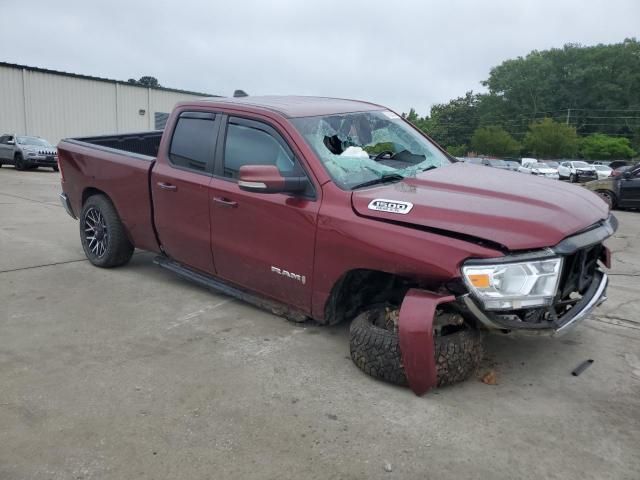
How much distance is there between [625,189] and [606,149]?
72.3 m

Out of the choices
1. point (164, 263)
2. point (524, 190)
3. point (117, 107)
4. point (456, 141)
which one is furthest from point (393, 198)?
point (456, 141)

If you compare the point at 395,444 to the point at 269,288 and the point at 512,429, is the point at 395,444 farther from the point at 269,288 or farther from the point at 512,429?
the point at 269,288

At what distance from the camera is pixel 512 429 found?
2877 mm

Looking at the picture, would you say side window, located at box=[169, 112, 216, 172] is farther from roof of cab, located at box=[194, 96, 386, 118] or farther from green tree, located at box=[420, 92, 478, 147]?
green tree, located at box=[420, 92, 478, 147]

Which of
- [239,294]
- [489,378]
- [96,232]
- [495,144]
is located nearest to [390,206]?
[489,378]

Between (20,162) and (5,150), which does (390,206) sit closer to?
(20,162)

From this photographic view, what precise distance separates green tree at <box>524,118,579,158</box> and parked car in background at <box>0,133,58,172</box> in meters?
67.2

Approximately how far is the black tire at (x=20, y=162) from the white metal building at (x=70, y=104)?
6.10 metres

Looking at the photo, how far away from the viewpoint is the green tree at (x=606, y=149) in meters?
76.9

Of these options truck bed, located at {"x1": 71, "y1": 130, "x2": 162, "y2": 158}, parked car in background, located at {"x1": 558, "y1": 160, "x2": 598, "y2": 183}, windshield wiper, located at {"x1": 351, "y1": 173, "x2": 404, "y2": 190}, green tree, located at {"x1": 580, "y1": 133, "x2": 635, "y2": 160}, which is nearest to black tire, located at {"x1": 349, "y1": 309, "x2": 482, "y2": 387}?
windshield wiper, located at {"x1": 351, "y1": 173, "x2": 404, "y2": 190}

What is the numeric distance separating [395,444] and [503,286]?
1011mm

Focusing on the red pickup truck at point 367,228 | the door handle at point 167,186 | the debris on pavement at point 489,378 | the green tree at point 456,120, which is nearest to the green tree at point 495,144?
the green tree at point 456,120

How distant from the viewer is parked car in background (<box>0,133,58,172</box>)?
2086cm

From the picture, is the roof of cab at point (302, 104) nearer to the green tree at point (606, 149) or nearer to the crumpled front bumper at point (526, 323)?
the crumpled front bumper at point (526, 323)
